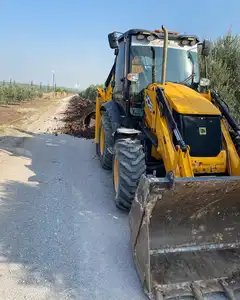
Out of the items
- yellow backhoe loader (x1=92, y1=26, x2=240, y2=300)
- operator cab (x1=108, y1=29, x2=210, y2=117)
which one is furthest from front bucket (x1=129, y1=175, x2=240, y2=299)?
operator cab (x1=108, y1=29, x2=210, y2=117)

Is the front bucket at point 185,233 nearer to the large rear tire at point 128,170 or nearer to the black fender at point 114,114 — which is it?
the large rear tire at point 128,170

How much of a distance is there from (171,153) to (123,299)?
1.81 metres

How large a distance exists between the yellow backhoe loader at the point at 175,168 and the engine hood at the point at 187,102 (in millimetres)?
15

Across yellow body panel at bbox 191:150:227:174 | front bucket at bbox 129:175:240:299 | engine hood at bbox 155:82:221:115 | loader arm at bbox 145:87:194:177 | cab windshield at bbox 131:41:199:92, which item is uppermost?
cab windshield at bbox 131:41:199:92

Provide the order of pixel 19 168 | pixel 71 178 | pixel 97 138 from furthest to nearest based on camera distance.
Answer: pixel 97 138
pixel 19 168
pixel 71 178

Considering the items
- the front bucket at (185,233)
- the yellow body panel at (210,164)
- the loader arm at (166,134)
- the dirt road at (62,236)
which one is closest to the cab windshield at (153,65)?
the loader arm at (166,134)

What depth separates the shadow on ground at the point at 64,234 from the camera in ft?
9.91

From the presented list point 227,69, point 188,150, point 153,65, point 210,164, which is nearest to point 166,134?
point 188,150

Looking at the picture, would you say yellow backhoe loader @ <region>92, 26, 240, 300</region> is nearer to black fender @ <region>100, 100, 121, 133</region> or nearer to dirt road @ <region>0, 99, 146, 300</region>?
black fender @ <region>100, 100, 121, 133</region>

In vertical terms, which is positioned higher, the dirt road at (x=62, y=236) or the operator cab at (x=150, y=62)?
the operator cab at (x=150, y=62)

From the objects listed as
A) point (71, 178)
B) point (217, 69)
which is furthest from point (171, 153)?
Answer: point (217, 69)

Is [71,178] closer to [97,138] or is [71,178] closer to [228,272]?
[97,138]

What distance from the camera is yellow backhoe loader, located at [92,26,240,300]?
2957mm

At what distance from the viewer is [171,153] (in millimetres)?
3912
